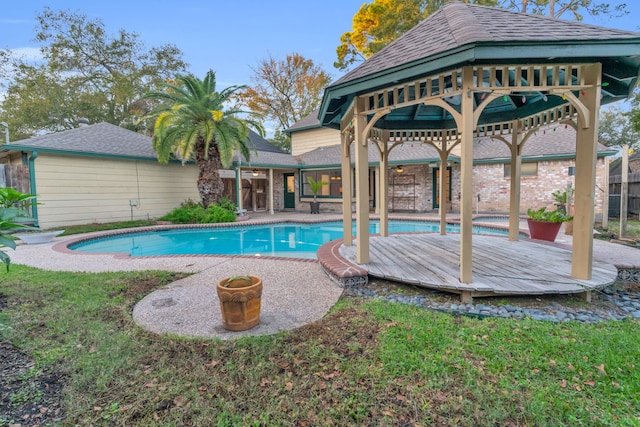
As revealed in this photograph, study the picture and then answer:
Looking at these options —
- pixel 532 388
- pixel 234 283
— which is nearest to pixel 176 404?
pixel 234 283

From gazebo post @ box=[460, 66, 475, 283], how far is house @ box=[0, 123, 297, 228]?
33.9ft

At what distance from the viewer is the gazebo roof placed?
3246 mm

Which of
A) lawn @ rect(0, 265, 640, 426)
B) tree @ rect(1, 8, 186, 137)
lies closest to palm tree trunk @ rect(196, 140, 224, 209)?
lawn @ rect(0, 265, 640, 426)

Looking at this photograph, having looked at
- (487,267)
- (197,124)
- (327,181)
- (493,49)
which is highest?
(197,124)

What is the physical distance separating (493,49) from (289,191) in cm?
1579

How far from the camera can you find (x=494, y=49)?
10.5 ft

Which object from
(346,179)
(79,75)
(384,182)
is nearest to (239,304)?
(346,179)

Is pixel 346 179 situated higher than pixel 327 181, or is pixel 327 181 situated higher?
pixel 327 181

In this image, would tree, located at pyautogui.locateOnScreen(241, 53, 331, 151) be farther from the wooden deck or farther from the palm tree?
the wooden deck

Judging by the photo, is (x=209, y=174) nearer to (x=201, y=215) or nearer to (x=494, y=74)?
(x=201, y=215)

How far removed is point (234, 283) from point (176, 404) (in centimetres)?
133

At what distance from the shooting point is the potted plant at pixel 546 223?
20.9ft

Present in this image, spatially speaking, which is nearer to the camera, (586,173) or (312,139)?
(586,173)

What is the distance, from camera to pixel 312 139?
18.4 metres
